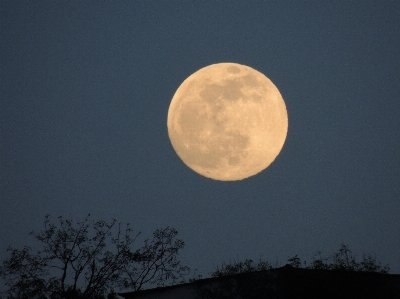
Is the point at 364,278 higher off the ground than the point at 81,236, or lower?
lower

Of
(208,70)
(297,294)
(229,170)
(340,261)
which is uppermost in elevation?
(208,70)

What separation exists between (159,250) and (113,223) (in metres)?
4.47

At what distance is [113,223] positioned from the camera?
35.3 m

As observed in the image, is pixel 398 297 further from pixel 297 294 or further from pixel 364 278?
pixel 297 294

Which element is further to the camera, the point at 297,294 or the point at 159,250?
the point at 159,250

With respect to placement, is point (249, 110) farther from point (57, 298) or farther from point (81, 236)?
point (57, 298)

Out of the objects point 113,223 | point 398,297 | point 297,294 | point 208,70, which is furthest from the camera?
point 113,223

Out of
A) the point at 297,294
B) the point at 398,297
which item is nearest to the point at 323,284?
the point at 297,294

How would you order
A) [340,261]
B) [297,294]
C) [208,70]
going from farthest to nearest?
[340,261], [208,70], [297,294]

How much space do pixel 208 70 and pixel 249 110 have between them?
14.6 feet

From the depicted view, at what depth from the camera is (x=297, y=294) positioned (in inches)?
965

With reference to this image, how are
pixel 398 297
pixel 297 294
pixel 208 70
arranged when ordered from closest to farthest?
pixel 297 294 < pixel 398 297 < pixel 208 70

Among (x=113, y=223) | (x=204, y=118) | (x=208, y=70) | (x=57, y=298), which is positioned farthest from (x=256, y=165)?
(x=57, y=298)

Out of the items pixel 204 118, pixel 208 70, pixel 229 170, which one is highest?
pixel 208 70
